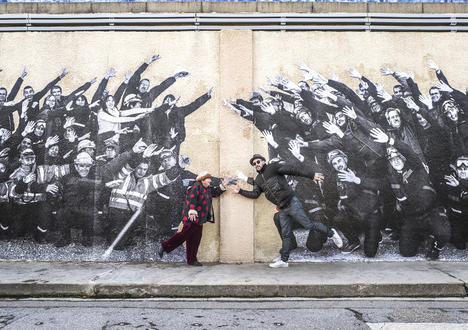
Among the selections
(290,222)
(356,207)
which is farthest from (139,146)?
(356,207)

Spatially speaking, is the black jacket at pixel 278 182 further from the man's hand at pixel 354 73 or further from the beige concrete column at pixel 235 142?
the man's hand at pixel 354 73

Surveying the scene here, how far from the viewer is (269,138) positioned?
6555 mm

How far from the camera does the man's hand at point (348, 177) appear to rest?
21.2ft

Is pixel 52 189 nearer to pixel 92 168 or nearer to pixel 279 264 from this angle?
pixel 92 168

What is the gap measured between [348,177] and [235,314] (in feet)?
11.0

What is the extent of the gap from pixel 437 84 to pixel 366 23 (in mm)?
1626

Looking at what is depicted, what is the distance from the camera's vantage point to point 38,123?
6.76 m

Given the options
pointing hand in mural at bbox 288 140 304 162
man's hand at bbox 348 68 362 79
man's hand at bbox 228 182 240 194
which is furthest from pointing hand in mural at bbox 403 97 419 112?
man's hand at bbox 228 182 240 194

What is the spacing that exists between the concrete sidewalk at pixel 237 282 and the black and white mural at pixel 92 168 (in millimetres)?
816

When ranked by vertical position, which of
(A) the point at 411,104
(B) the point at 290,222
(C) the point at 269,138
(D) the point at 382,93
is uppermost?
(D) the point at 382,93

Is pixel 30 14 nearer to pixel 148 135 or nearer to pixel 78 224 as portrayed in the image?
pixel 148 135

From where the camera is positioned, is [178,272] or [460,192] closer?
[178,272]

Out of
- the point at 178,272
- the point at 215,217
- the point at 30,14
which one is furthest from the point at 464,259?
the point at 30,14

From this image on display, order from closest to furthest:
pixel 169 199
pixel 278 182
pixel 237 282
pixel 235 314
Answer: pixel 235 314, pixel 237 282, pixel 278 182, pixel 169 199
